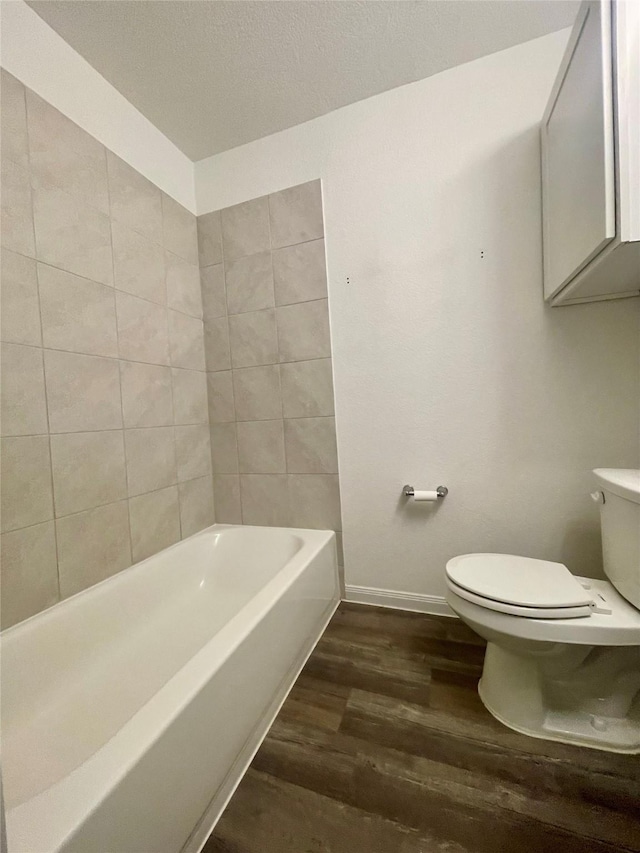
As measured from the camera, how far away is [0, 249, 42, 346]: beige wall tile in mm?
1069

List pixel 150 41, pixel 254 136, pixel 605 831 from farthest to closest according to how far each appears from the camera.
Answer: pixel 254 136, pixel 150 41, pixel 605 831

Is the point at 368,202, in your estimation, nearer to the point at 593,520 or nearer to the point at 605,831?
the point at 593,520

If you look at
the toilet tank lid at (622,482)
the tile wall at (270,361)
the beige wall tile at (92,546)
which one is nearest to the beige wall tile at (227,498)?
the tile wall at (270,361)

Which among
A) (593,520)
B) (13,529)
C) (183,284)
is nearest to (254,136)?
(183,284)

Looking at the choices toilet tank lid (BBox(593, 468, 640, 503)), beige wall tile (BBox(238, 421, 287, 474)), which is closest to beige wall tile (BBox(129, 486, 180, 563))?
beige wall tile (BBox(238, 421, 287, 474))

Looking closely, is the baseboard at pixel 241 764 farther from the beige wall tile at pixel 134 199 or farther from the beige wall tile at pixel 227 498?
the beige wall tile at pixel 134 199

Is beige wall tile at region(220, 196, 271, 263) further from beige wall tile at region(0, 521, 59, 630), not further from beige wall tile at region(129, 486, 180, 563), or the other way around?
beige wall tile at region(0, 521, 59, 630)

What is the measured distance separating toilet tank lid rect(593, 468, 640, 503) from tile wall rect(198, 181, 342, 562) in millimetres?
1049

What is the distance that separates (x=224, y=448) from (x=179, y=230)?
3.88 feet

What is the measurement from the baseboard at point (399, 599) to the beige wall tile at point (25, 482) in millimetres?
1353

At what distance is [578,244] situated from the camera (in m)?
1.05

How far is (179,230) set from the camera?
1819 mm

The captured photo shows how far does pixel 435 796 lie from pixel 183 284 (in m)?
2.19

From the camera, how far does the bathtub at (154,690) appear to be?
0.60 metres
